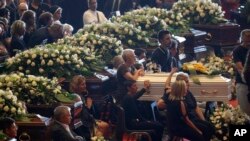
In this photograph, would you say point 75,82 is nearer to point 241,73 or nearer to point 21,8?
point 241,73

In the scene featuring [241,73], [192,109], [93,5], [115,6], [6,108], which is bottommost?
[192,109]

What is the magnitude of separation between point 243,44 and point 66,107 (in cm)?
448

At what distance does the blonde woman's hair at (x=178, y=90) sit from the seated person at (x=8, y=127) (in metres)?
2.90

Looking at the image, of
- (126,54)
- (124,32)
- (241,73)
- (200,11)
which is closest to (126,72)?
(126,54)

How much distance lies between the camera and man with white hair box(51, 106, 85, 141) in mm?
10867

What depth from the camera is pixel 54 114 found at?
1098cm

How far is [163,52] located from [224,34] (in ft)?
9.25

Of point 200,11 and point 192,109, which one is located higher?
point 200,11

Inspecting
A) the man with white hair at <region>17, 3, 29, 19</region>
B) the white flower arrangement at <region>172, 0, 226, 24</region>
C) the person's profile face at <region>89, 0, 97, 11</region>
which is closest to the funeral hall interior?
the man with white hair at <region>17, 3, 29, 19</region>

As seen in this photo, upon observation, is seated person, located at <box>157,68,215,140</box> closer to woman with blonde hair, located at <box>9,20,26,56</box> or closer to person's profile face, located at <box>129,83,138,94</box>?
person's profile face, located at <box>129,83,138,94</box>

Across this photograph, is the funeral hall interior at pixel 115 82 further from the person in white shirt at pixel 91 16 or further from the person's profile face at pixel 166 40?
the person in white shirt at pixel 91 16

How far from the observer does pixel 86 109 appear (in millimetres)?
12352

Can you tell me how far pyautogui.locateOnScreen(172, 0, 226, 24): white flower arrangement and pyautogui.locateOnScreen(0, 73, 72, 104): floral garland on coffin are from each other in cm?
595

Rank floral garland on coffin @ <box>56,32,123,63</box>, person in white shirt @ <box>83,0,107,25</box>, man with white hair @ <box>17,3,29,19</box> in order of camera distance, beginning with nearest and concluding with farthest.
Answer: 1. floral garland on coffin @ <box>56,32,123,63</box>
2. man with white hair @ <box>17,3,29,19</box>
3. person in white shirt @ <box>83,0,107,25</box>
